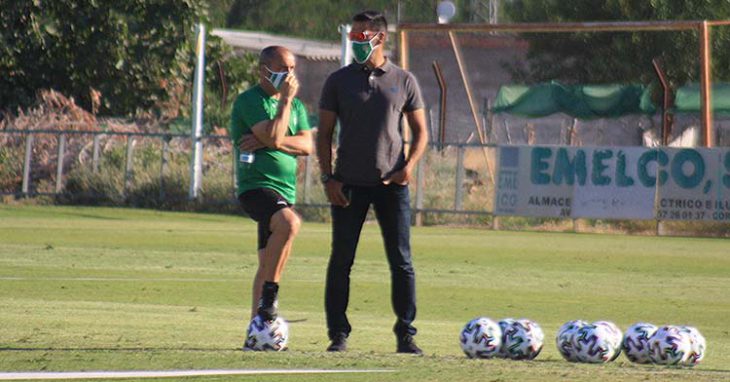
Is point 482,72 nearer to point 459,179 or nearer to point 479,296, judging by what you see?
point 459,179

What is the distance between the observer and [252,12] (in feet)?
268

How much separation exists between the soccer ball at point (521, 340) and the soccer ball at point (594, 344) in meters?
0.23

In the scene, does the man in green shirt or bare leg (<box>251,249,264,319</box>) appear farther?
bare leg (<box>251,249,264,319</box>)

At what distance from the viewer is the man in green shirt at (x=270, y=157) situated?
31.9 ft

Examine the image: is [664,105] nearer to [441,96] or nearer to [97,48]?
[441,96]

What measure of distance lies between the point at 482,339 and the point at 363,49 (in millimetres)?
1851

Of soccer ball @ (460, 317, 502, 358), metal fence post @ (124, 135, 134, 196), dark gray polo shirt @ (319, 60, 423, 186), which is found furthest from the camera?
metal fence post @ (124, 135, 134, 196)

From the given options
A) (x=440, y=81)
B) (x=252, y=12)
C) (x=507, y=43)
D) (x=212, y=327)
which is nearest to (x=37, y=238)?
(x=440, y=81)

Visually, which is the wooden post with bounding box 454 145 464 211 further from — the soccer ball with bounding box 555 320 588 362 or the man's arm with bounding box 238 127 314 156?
the soccer ball with bounding box 555 320 588 362

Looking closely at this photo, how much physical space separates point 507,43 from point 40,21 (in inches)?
862

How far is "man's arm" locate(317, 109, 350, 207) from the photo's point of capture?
961cm

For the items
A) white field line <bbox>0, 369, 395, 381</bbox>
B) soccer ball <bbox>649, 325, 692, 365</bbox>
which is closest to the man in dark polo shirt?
white field line <bbox>0, 369, 395, 381</bbox>

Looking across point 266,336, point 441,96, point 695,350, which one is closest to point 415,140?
point 266,336

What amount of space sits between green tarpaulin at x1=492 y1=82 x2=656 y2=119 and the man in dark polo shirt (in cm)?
1997
